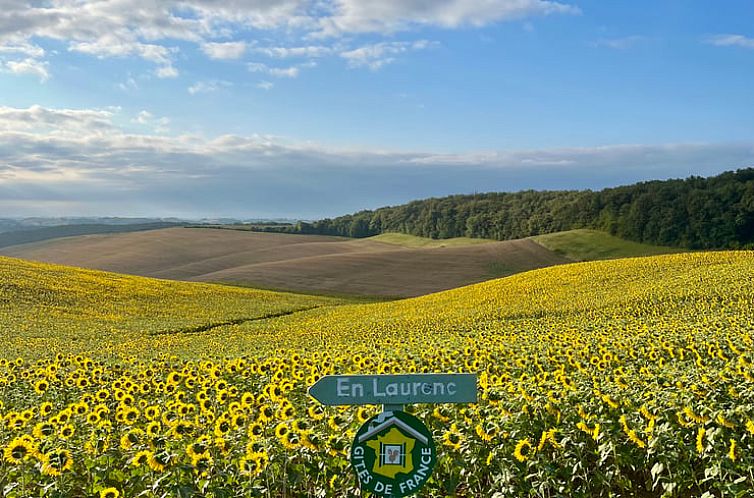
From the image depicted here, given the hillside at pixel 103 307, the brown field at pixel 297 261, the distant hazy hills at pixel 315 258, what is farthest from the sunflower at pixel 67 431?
the distant hazy hills at pixel 315 258

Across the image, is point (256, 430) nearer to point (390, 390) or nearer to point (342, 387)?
point (342, 387)

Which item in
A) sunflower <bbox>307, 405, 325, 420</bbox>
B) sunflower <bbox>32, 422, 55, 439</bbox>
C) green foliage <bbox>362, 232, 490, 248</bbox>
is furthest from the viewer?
green foliage <bbox>362, 232, 490, 248</bbox>

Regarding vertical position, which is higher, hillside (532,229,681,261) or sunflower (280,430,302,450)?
sunflower (280,430,302,450)

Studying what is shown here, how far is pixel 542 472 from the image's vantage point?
196 inches

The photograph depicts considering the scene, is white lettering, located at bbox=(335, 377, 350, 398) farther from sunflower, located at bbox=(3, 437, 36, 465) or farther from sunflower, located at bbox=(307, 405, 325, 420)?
sunflower, located at bbox=(3, 437, 36, 465)

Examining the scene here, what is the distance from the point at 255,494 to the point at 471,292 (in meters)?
30.6

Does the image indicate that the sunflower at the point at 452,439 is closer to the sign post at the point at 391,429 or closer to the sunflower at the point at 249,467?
the sign post at the point at 391,429

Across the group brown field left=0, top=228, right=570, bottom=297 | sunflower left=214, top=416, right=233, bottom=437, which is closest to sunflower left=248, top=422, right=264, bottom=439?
sunflower left=214, top=416, right=233, bottom=437

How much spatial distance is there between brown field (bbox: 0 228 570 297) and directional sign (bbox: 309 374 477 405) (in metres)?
46.7

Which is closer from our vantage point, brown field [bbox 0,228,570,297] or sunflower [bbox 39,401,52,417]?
sunflower [bbox 39,401,52,417]

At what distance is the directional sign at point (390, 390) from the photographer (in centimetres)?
446

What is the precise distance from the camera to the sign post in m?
4.41

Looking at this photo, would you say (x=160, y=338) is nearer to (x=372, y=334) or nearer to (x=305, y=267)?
(x=372, y=334)

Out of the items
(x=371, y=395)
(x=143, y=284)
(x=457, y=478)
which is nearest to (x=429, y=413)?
(x=457, y=478)
